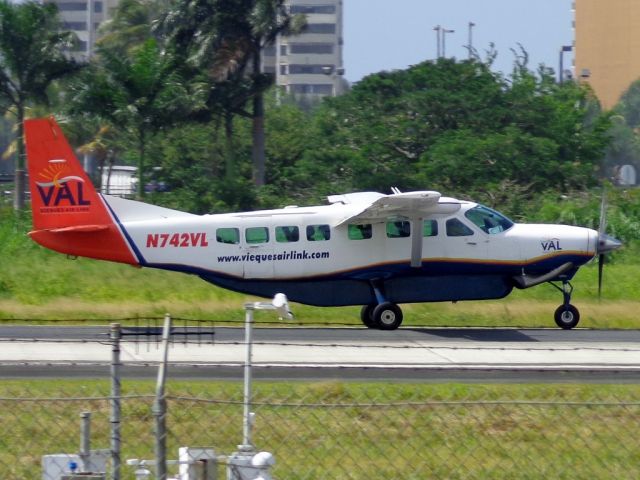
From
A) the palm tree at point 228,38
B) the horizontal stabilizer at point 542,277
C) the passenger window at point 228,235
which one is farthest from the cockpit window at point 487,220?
the palm tree at point 228,38

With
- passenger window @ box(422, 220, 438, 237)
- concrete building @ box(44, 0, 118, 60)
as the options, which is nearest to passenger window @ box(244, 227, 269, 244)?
passenger window @ box(422, 220, 438, 237)

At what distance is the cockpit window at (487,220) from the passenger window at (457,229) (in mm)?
191

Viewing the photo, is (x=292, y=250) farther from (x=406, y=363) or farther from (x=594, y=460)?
(x=594, y=460)

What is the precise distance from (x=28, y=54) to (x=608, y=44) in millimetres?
94669

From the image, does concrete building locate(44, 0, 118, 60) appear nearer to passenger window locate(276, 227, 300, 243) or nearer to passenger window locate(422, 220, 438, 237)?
passenger window locate(276, 227, 300, 243)

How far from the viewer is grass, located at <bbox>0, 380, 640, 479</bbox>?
8656 mm

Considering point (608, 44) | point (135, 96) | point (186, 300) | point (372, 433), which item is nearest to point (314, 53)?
point (608, 44)

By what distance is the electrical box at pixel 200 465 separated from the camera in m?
6.88

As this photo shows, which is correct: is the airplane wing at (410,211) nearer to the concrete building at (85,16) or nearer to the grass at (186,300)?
the grass at (186,300)

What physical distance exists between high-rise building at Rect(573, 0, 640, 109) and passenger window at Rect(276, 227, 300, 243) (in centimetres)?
10537

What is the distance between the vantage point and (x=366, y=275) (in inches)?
880

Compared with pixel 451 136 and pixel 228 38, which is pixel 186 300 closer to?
pixel 451 136

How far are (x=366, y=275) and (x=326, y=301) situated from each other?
3.01 ft

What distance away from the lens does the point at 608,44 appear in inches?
4980
